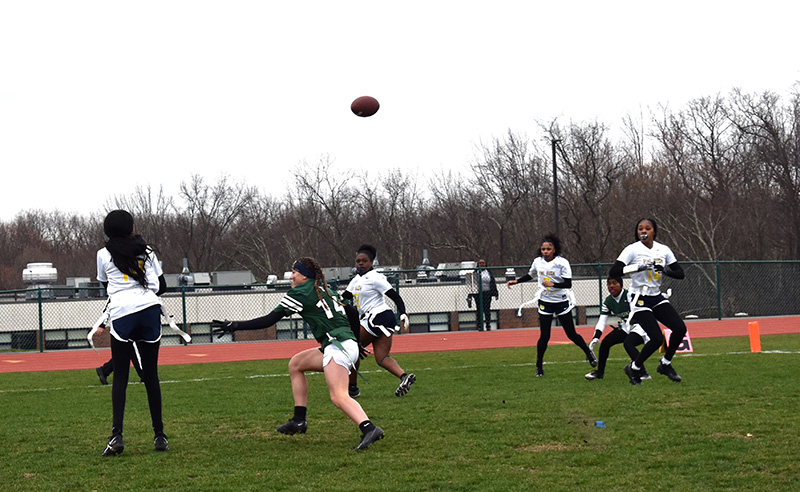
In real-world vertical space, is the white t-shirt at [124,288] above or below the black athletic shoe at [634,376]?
above

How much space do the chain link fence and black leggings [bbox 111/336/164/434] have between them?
18.1 m

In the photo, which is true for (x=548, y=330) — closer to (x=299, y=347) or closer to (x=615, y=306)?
(x=615, y=306)

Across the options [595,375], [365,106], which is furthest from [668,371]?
[365,106]

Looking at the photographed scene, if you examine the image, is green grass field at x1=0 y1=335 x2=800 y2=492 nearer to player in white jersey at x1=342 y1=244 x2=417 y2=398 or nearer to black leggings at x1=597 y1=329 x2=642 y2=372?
black leggings at x1=597 y1=329 x2=642 y2=372

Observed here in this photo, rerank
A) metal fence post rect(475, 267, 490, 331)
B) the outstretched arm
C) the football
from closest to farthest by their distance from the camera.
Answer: the outstretched arm, the football, metal fence post rect(475, 267, 490, 331)

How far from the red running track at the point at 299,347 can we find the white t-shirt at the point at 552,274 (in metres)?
8.19

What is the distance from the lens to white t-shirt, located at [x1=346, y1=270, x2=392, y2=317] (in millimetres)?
11719

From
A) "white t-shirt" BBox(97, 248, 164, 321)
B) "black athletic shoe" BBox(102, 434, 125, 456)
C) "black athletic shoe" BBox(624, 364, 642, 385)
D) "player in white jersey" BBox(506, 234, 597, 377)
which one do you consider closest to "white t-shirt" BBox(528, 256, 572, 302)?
"player in white jersey" BBox(506, 234, 597, 377)

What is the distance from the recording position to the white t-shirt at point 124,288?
7418mm

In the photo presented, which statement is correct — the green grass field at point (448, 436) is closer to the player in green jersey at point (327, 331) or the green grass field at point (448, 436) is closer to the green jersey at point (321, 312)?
the player in green jersey at point (327, 331)

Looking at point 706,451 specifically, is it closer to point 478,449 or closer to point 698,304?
point 478,449

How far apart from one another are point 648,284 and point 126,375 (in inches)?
256

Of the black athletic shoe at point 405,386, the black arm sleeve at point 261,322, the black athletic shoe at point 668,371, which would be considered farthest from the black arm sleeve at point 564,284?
the black arm sleeve at point 261,322

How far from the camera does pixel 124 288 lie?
24.5 ft
